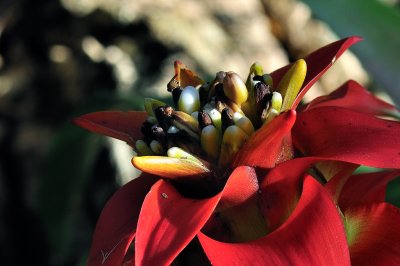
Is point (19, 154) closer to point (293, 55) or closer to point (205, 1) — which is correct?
point (205, 1)

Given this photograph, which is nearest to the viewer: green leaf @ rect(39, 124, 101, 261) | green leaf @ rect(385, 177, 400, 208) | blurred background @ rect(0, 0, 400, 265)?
green leaf @ rect(385, 177, 400, 208)

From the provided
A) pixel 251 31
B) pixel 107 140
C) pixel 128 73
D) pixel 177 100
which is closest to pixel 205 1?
pixel 251 31

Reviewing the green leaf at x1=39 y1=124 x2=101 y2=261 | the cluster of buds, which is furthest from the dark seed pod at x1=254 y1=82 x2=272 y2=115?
the green leaf at x1=39 y1=124 x2=101 y2=261

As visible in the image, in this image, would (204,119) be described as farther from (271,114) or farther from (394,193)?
(394,193)

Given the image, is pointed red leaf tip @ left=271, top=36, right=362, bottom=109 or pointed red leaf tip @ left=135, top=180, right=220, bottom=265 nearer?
pointed red leaf tip @ left=135, top=180, right=220, bottom=265

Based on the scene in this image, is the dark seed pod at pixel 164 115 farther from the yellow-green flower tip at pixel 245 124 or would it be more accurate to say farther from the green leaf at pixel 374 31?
the green leaf at pixel 374 31

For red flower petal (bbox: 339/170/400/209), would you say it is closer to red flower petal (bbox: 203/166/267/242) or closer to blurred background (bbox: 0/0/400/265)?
red flower petal (bbox: 203/166/267/242)
